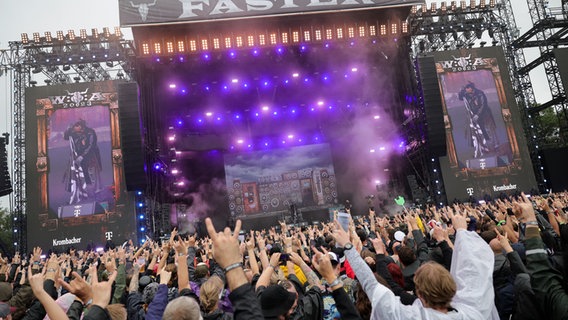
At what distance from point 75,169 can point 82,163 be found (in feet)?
1.33

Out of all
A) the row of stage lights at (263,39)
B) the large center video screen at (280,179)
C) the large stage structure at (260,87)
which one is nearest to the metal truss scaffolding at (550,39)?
the large stage structure at (260,87)

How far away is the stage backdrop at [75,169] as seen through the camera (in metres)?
17.2

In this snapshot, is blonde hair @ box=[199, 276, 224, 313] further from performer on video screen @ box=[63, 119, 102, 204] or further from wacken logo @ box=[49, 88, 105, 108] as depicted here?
wacken logo @ box=[49, 88, 105, 108]

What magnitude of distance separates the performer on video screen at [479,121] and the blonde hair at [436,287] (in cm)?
1945

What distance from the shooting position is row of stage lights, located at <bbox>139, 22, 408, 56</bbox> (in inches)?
725

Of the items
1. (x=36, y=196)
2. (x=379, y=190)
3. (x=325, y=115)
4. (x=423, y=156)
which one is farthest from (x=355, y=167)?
(x=36, y=196)

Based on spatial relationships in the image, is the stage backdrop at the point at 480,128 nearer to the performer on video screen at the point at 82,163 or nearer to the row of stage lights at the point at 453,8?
the row of stage lights at the point at 453,8

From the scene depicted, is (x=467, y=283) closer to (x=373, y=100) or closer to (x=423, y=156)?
(x=423, y=156)

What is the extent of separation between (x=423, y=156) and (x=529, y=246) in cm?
1743

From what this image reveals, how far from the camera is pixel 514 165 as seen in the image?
1916cm

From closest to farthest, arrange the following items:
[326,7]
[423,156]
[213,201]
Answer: [326,7]
[423,156]
[213,201]

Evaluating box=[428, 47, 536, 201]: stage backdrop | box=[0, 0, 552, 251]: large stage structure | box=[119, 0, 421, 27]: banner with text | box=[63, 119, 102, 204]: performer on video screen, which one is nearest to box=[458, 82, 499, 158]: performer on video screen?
box=[428, 47, 536, 201]: stage backdrop

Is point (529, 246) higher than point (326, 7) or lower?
lower

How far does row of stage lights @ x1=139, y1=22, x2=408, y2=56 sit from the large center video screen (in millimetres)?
7581
